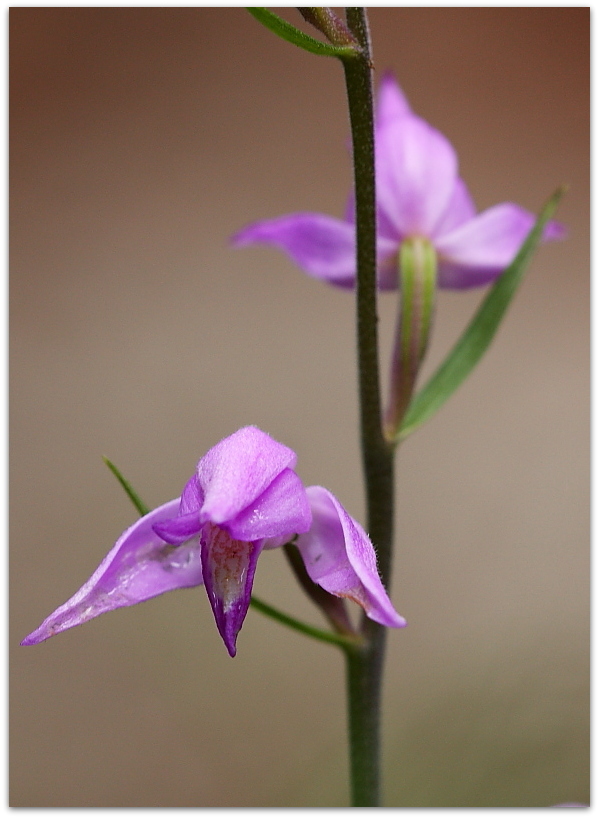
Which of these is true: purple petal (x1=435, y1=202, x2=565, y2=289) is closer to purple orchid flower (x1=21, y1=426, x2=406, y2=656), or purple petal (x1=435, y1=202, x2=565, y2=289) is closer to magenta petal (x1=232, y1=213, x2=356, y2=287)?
magenta petal (x1=232, y1=213, x2=356, y2=287)

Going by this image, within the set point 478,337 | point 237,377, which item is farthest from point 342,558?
point 237,377

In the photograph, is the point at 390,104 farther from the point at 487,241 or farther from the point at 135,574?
the point at 135,574

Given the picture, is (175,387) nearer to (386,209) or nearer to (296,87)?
(296,87)

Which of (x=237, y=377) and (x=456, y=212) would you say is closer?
(x=456, y=212)

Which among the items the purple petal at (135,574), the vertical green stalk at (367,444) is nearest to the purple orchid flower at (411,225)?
the vertical green stalk at (367,444)

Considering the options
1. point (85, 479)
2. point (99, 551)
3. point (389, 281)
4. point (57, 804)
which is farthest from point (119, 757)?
point (389, 281)
